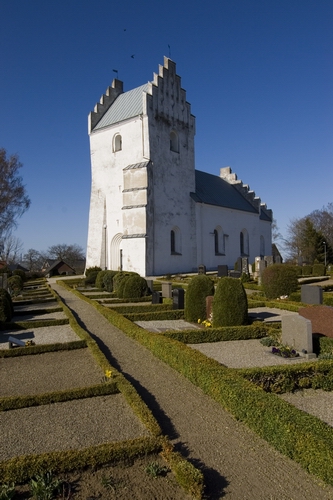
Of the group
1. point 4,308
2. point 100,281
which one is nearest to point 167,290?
point 4,308

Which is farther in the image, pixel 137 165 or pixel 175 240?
pixel 175 240

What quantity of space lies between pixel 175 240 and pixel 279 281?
46.3ft

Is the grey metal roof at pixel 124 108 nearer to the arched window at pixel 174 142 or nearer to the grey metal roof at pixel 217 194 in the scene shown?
the arched window at pixel 174 142

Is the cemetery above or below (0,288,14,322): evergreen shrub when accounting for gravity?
below

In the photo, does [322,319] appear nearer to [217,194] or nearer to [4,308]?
[4,308]

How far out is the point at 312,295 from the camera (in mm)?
13062

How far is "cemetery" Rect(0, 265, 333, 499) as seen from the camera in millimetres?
3473

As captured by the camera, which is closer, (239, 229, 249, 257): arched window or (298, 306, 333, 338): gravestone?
(298, 306, 333, 338): gravestone

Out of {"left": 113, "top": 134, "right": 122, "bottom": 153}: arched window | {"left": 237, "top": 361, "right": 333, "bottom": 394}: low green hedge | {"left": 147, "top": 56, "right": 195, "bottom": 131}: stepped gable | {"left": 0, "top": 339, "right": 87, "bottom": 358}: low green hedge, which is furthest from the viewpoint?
{"left": 113, "top": 134, "right": 122, "bottom": 153}: arched window

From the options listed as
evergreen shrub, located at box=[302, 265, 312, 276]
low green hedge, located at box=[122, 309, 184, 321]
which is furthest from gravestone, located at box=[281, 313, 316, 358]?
evergreen shrub, located at box=[302, 265, 312, 276]

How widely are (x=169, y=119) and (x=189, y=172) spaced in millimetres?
4272

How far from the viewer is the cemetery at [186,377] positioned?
3473 millimetres

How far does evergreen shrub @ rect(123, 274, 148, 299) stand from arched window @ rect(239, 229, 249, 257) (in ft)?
70.6

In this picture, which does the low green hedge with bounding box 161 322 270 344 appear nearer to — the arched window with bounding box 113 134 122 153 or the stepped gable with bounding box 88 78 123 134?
the arched window with bounding box 113 134 122 153
